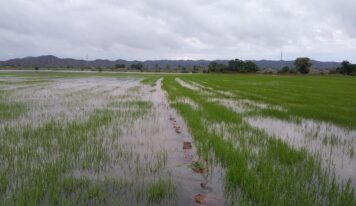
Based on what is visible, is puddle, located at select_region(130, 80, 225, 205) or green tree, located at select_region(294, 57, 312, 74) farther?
green tree, located at select_region(294, 57, 312, 74)

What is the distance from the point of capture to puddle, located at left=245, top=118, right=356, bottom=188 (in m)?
5.32

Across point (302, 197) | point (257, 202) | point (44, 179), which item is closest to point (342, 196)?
point (302, 197)

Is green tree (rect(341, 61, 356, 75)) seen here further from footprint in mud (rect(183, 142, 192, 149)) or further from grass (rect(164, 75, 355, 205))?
footprint in mud (rect(183, 142, 192, 149))

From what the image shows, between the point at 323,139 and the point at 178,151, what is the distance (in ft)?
13.6

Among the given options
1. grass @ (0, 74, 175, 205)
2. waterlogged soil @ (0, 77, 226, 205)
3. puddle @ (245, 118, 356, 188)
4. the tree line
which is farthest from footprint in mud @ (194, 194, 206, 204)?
the tree line

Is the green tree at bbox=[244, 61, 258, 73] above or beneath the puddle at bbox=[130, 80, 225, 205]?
above

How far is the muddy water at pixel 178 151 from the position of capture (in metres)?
4.01

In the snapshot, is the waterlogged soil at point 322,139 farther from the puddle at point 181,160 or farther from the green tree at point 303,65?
the green tree at point 303,65

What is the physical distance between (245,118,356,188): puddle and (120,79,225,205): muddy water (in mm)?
2407

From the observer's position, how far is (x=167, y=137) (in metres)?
7.41

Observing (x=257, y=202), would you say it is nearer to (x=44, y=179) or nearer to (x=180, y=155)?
(x=180, y=155)

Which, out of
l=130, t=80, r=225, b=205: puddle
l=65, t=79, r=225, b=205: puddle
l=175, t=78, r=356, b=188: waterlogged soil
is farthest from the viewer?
l=175, t=78, r=356, b=188: waterlogged soil

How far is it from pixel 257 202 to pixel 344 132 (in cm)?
618

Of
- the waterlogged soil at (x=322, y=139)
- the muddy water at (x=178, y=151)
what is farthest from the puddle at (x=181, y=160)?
the waterlogged soil at (x=322, y=139)
